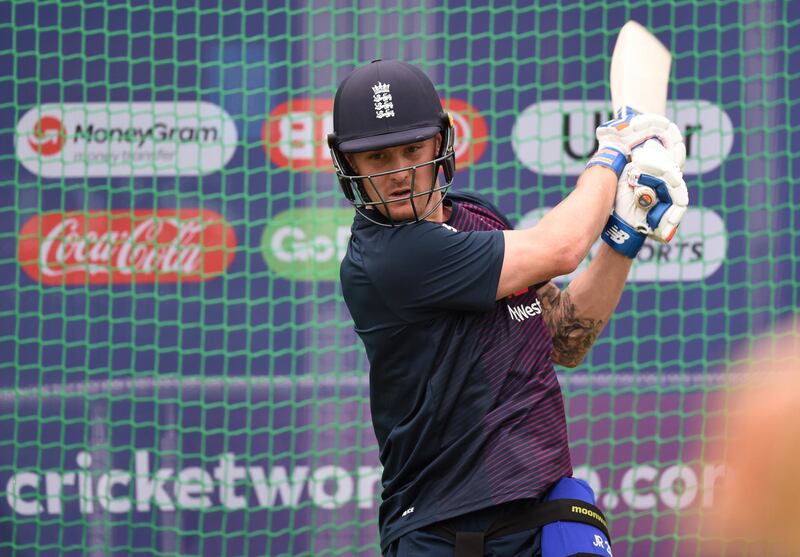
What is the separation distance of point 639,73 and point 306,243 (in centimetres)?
179

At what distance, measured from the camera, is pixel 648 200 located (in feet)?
6.65

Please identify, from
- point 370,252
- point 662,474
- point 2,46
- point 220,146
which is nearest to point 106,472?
point 220,146

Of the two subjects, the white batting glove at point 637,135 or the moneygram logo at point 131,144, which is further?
the moneygram logo at point 131,144

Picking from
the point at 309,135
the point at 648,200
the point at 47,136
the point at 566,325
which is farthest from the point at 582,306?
the point at 47,136

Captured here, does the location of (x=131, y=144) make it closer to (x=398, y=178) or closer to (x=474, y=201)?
(x=474, y=201)

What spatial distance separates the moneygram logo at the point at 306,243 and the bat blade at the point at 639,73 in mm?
1643

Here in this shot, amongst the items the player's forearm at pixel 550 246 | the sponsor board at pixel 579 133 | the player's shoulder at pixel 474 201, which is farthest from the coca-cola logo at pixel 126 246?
the player's forearm at pixel 550 246

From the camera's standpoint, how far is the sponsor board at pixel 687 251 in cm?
381

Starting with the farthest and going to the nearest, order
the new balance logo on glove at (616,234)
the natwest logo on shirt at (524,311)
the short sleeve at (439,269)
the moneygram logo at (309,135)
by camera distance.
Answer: the moneygram logo at (309,135) < the new balance logo on glove at (616,234) < the natwest logo on shirt at (524,311) < the short sleeve at (439,269)

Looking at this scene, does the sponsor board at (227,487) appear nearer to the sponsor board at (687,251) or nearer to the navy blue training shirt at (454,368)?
the sponsor board at (687,251)

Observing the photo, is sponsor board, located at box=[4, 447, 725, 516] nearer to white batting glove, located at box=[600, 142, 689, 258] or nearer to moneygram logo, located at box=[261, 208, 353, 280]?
moneygram logo, located at box=[261, 208, 353, 280]

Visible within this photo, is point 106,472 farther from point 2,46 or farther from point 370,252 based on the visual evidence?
point 370,252

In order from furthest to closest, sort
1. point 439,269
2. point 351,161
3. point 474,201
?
point 474,201
point 351,161
point 439,269

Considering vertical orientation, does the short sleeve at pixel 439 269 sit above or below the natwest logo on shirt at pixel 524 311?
above
